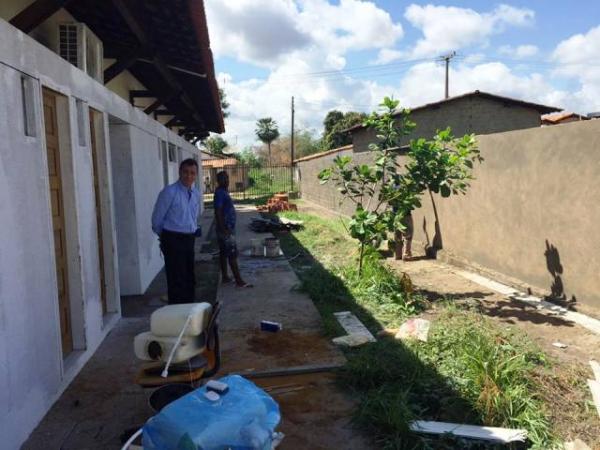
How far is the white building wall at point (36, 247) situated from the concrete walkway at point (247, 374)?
154 mm

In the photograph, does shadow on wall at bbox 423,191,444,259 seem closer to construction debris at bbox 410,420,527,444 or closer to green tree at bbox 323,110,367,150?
construction debris at bbox 410,420,527,444

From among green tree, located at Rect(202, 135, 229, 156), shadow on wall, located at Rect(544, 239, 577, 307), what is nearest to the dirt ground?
shadow on wall, located at Rect(544, 239, 577, 307)

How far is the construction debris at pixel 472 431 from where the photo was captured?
119 inches

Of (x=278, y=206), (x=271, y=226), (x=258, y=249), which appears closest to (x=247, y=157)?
(x=278, y=206)

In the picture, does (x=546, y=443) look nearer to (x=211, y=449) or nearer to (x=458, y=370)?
(x=458, y=370)

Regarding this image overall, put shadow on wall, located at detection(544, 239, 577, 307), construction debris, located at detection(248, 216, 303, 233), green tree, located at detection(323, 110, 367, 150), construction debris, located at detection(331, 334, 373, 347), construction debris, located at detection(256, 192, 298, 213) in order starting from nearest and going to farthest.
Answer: construction debris, located at detection(331, 334, 373, 347), shadow on wall, located at detection(544, 239, 577, 307), construction debris, located at detection(248, 216, 303, 233), construction debris, located at detection(256, 192, 298, 213), green tree, located at detection(323, 110, 367, 150)

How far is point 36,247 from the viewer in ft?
10.8

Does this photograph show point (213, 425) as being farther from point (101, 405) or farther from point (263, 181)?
point (263, 181)

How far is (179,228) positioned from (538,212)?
14.7 ft

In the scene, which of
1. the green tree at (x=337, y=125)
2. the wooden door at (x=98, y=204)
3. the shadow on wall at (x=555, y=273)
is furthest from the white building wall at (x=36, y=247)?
the green tree at (x=337, y=125)

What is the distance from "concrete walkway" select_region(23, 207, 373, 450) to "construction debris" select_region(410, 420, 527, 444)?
38cm

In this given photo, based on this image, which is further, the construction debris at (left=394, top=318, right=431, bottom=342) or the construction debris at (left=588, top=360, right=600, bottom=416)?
the construction debris at (left=394, top=318, right=431, bottom=342)

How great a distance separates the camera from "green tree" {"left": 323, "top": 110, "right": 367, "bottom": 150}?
43.6m

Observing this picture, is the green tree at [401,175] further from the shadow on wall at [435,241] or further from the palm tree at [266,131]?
the palm tree at [266,131]
